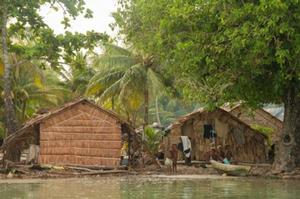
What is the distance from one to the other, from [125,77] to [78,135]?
9.19 m

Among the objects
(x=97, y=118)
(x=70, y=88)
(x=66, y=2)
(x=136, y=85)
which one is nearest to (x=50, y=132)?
(x=97, y=118)

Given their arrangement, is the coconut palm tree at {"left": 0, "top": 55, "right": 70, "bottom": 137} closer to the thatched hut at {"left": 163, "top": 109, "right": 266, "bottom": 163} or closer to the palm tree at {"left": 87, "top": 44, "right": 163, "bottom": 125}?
the palm tree at {"left": 87, "top": 44, "right": 163, "bottom": 125}

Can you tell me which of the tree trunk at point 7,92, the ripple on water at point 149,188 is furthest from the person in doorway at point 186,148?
the tree trunk at point 7,92

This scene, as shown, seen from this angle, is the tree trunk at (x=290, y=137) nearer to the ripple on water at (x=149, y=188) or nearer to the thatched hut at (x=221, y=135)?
the ripple on water at (x=149, y=188)

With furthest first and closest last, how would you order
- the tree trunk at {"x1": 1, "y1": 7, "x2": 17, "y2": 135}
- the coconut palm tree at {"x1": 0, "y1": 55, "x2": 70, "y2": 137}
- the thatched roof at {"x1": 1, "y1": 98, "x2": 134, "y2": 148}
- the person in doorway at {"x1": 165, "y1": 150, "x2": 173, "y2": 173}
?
the coconut palm tree at {"x1": 0, "y1": 55, "x2": 70, "y2": 137}
the tree trunk at {"x1": 1, "y1": 7, "x2": 17, "y2": 135}
the person in doorway at {"x1": 165, "y1": 150, "x2": 173, "y2": 173}
the thatched roof at {"x1": 1, "y1": 98, "x2": 134, "y2": 148}

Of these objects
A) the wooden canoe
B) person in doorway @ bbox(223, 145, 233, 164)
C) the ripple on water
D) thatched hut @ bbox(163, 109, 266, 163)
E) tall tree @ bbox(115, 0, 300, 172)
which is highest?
tall tree @ bbox(115, 0, 300, 172)

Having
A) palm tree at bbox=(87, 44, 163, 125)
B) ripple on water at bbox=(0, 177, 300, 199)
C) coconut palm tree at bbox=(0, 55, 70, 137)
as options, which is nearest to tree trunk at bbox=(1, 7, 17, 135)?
ripple on water at bbox=(0, 177, 300, 199)

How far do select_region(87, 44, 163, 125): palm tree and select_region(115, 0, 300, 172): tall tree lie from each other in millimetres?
7324

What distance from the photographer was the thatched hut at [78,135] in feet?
67.8

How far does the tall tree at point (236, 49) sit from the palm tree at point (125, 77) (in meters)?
7.32

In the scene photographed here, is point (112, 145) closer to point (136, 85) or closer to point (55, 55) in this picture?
point (55, 55)

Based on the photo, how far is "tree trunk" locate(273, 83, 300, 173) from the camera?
65.3ft

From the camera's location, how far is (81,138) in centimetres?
2091

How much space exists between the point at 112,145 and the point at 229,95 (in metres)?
4.55
